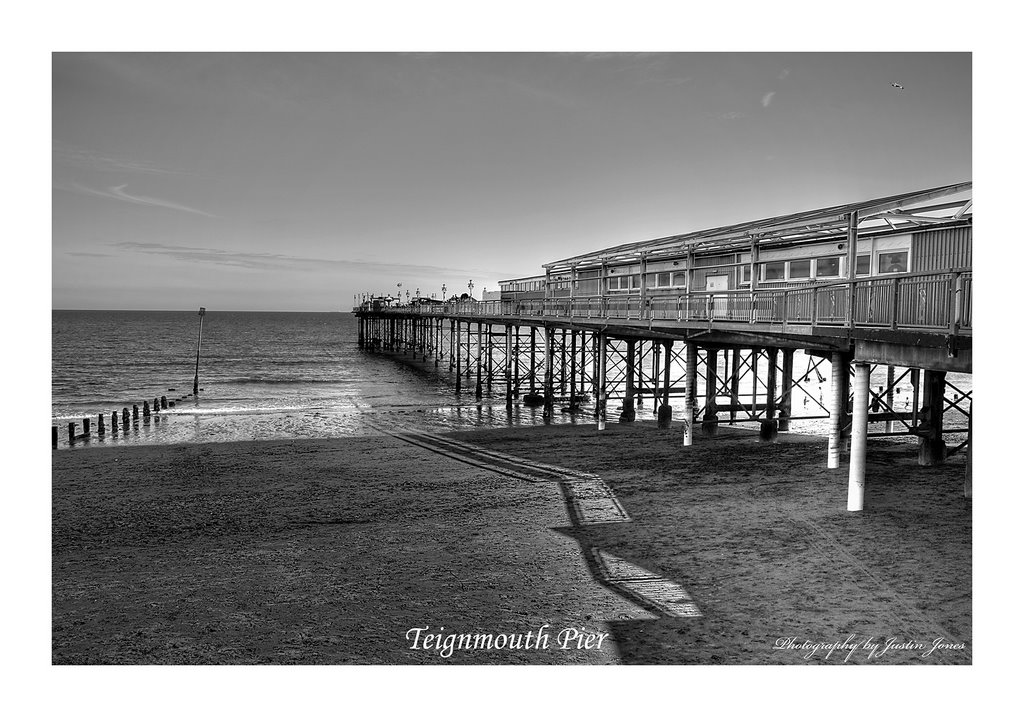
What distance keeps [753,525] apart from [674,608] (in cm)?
343

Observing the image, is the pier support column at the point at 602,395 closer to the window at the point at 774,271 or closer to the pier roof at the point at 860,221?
the pier roof at the point at 860,221

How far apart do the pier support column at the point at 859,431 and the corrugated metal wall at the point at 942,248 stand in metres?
3.71

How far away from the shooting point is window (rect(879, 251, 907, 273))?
15.3 meters

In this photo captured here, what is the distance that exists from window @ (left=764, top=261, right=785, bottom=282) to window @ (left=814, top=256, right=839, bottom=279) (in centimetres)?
114

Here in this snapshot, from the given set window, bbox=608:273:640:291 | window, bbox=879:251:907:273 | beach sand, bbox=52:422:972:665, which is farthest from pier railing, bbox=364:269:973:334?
window, bbox=608:273:640:291

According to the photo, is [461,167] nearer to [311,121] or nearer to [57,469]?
[311,121]

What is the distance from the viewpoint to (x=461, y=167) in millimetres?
22609

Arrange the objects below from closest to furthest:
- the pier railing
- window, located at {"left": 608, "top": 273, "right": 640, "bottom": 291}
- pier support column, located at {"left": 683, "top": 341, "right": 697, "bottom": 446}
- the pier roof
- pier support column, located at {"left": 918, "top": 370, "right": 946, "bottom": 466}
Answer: the pier railing
the pier roof
pier support column, located at {"left": 918, "top": 370, "right": 946, "bottom": 466}
pier support column, located at {"left": 683, "top": 341, "right": 697, "bottom": 446}
window, located at {"left": 608, "top": 273, "right": 640, "bottom": 291}

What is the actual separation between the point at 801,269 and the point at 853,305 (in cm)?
801

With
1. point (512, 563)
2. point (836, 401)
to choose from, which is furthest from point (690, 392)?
point (512, 563)

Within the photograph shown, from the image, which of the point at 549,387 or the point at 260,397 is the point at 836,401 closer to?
the point at 549,387

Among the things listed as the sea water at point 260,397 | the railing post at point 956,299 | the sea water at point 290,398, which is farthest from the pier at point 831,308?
the sea water at point 260,397

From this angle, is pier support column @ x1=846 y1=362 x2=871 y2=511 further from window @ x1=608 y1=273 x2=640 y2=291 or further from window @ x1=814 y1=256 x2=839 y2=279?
window @ x1=608 y1=273 x2=640 y2=291

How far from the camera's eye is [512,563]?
984 centimetres
